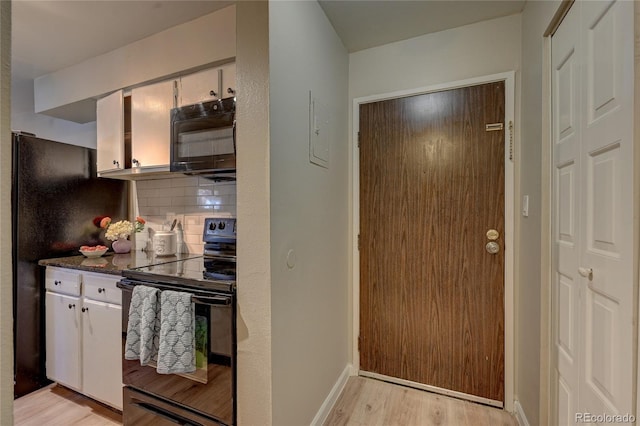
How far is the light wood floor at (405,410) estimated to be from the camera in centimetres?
165

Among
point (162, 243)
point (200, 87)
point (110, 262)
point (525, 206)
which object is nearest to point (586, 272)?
point (525, 206)

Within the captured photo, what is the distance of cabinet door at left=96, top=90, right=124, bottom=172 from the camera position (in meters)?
2.17

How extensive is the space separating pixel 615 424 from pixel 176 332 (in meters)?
1.58

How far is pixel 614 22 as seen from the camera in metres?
0.84

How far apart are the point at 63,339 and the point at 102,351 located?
1.51 ft

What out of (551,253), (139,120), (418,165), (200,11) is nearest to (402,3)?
(418,165)

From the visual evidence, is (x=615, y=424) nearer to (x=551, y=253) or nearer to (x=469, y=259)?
(x=551, y=253)

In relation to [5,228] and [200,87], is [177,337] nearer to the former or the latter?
[5,228]

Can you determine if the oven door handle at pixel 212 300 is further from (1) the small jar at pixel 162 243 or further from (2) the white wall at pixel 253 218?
(1) the small jar at pixel 162 243

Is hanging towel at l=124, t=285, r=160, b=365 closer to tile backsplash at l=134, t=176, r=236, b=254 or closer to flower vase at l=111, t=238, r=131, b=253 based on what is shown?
tile backsplash at l=134, t=176, r=236, b=254

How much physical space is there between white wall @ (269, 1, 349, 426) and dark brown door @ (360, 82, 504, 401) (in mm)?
240

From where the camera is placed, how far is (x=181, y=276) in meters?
1.36

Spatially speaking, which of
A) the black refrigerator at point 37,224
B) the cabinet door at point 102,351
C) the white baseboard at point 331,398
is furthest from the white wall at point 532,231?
the black refrigerator at point 37,224

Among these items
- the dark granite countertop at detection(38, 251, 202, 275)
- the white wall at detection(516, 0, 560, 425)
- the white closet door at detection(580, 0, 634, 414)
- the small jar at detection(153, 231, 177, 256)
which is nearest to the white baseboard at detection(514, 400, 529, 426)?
the white wall at detection(516, 0, 560, 425)
